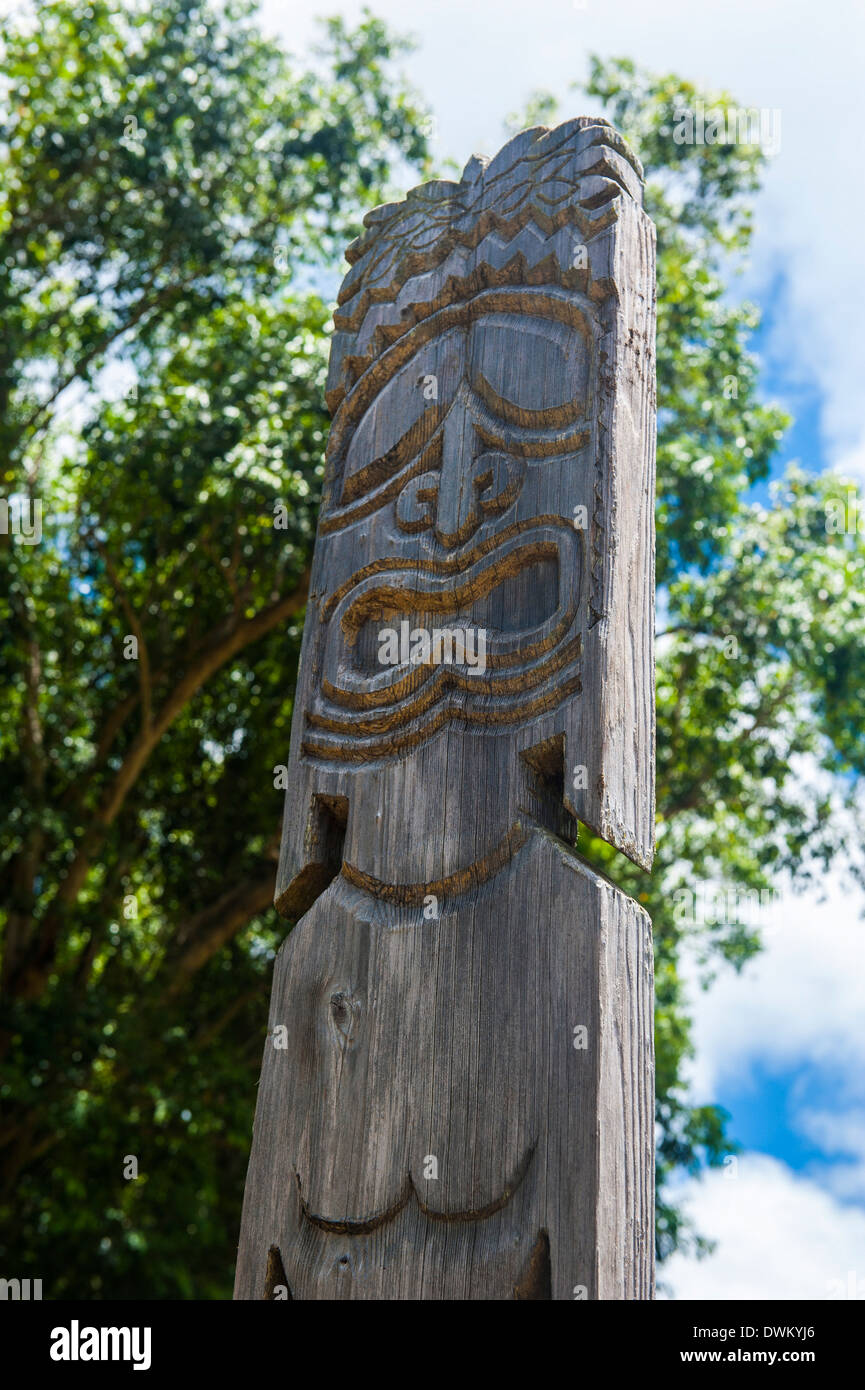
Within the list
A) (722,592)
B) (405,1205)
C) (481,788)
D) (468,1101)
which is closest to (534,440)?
(481,788)

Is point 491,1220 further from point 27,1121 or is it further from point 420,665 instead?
point 27,1121

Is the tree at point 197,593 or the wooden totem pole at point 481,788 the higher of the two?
the tree at point 197,593

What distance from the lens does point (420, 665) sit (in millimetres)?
2811

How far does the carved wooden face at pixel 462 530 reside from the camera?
2.73 metres

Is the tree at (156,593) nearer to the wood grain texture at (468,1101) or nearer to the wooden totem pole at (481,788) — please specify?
the wooden totem pole at (481,788)

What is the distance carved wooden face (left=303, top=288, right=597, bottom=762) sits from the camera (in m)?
2.73

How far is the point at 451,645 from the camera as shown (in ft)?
9.18

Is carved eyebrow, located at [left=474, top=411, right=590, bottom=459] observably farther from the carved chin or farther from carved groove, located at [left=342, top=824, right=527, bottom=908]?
carved groove, located at [left=342, top=824, right=527, bottom=908]

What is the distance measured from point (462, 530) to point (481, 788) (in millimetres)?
662

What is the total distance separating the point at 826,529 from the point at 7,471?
543 cm

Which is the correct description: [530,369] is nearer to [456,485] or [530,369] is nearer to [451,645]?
[456,485]

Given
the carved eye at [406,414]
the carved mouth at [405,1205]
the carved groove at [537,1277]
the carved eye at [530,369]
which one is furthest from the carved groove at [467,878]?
the carved eye at [406,414]

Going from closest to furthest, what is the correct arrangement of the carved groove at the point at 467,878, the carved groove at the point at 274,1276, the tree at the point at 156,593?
the carved groove at the point at 274,1276 < the carved groove at the point at 467,878 < the tree at the point at 156,593

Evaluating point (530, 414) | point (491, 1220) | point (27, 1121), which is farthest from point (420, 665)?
point (27, 1121)
